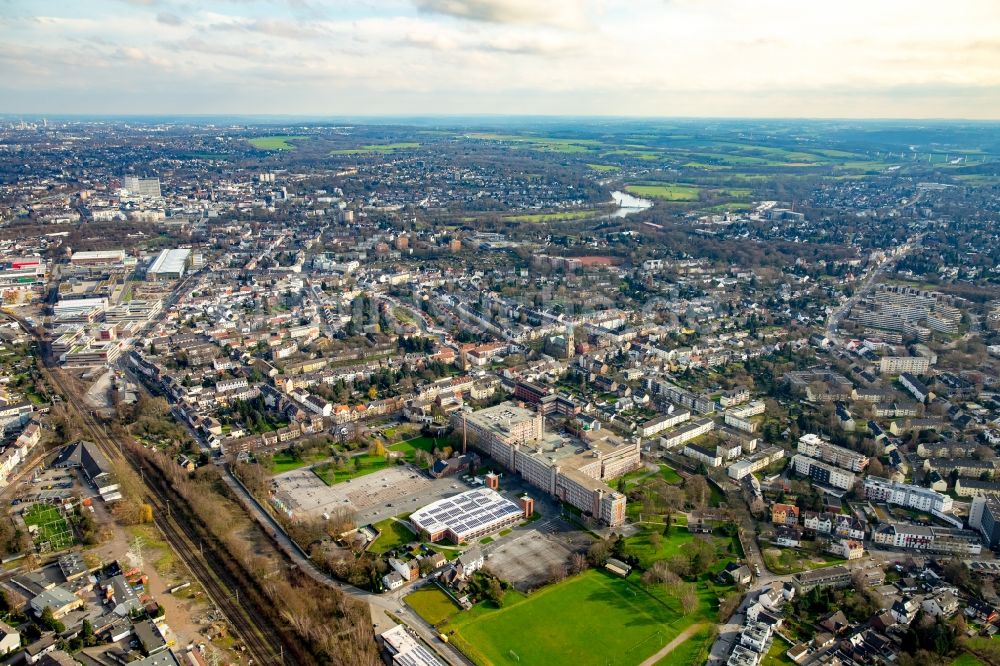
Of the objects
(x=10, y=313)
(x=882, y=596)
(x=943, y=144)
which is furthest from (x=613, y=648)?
(x=943, y=144)

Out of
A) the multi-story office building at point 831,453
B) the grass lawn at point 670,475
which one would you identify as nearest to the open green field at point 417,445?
the grass lawn at point 670,475

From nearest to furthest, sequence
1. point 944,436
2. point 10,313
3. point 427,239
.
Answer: point 944,436
point 10,313
point 427,239

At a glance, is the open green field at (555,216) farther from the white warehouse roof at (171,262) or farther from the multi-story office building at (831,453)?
the multi-story office building at (831,453)

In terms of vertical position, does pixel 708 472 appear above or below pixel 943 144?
below

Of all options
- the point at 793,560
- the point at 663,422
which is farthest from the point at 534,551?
the point at 663,422

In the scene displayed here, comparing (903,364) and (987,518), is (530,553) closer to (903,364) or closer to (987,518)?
(987,518)

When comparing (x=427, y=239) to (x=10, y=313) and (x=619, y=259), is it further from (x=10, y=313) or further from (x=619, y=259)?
(x=10, y=313)

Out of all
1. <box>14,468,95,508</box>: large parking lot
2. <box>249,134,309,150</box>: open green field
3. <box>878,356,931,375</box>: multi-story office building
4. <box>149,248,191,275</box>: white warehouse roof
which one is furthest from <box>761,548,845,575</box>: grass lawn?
<box>249,134,309,150</box>: open green field
